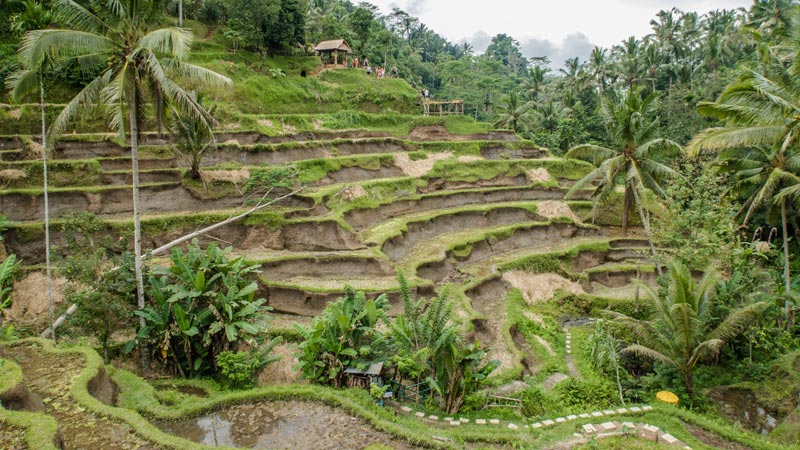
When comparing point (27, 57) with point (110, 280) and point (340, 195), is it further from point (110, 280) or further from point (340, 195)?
point (340, 195)

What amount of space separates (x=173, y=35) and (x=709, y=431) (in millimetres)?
16027

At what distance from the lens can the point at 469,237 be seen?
89.7 feet

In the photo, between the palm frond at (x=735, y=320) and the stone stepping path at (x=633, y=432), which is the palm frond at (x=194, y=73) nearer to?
the stone stepping path at (x=633, y=432)

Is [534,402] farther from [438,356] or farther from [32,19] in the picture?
[32,19]

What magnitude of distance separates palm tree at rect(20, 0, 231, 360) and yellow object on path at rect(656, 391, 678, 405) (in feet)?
50.9

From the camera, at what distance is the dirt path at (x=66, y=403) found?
9.00 meters

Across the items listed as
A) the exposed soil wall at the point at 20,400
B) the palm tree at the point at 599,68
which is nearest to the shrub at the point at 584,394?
the exposed soil wall at the point at 20,400

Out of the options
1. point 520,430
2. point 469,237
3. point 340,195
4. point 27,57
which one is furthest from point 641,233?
point 27,57

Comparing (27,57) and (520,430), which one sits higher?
(27,57)

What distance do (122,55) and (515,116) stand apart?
43029 millimetres

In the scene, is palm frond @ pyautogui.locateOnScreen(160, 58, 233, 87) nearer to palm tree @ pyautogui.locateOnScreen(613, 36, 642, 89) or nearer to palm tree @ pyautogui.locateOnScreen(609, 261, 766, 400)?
palm tree @ pyautogui.locateOnScreen(609, 261, 766, 400)

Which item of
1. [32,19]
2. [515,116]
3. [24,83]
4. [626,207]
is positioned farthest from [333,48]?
[24,83]

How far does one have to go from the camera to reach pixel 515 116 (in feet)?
168

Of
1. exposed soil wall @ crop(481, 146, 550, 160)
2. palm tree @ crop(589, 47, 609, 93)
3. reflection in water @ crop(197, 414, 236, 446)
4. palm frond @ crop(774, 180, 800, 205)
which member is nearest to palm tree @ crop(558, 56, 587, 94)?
→ palm tree @ crop(589, 47, 609, 93)
